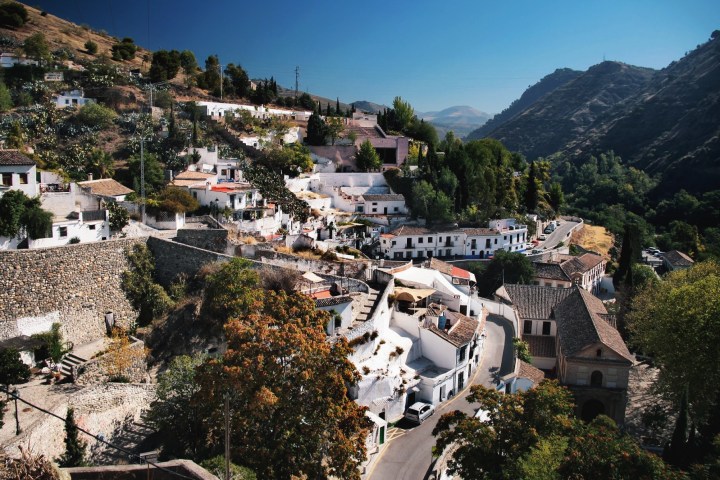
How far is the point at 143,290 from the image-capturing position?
23469 mm

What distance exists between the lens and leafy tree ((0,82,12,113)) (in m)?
37.0

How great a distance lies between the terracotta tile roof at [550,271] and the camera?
129 feet

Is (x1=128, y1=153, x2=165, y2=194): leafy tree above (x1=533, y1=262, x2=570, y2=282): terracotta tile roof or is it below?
above

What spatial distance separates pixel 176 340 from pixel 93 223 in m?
7.28

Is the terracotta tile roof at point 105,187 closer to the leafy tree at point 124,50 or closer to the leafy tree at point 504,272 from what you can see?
the leafy tree at point 504,272

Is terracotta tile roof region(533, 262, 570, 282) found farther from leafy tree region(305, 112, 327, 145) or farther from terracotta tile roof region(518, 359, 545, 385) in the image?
leafy tree region(305, 112, 327, 145)

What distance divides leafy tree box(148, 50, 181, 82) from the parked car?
41.4 metres

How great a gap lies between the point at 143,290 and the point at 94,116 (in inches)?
817

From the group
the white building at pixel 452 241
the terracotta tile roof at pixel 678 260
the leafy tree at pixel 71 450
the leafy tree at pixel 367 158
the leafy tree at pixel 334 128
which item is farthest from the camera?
the leafy tree at pixel 334 128

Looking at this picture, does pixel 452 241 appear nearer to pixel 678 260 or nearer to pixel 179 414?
pixel 678 260

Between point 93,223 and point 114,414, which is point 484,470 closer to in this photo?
point 114,414

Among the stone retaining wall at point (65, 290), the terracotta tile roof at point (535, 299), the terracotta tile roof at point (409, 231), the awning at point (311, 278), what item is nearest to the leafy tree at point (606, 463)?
the awning at point (311, 278)

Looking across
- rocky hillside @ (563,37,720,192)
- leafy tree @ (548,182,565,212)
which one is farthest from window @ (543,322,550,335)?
rocky hillside @ (563,37,720,192)

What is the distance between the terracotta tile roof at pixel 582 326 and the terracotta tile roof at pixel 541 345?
1.35m
